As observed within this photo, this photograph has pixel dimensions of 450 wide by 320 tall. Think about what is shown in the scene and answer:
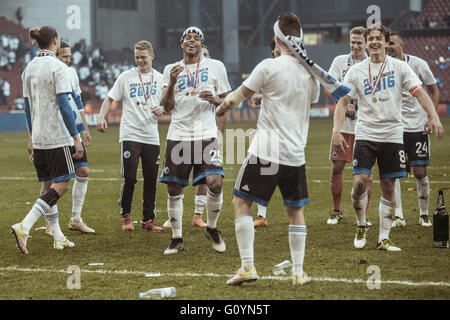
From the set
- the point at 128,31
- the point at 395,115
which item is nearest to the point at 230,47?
the point at 128,31

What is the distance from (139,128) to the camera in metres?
9.38

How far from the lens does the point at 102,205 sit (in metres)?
11.5

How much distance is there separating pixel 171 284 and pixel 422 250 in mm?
2737

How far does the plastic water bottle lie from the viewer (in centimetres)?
566

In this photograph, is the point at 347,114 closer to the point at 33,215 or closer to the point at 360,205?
the point at 360,205

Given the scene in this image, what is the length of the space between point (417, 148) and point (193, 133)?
9.43 feet

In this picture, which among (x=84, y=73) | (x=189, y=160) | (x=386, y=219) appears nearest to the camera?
(x=386, y=219)

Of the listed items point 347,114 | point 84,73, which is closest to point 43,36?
point 347,114

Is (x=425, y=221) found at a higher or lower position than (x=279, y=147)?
lower

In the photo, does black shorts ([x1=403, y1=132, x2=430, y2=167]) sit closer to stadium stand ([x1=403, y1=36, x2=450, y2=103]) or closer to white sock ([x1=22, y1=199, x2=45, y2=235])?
white sock ([x1=22, y1=199, x2=45, y2=235])

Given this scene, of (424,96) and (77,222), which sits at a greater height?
(424,96)

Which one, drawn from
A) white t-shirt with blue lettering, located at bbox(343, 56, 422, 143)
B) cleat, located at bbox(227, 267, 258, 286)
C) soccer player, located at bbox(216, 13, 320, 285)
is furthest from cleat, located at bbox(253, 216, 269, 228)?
cleat, located at bbox(227, 267, 258, 286)

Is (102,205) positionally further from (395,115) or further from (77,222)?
(395,115)

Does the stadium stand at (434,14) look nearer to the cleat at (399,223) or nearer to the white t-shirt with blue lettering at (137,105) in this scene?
the cleat at (399,223)
